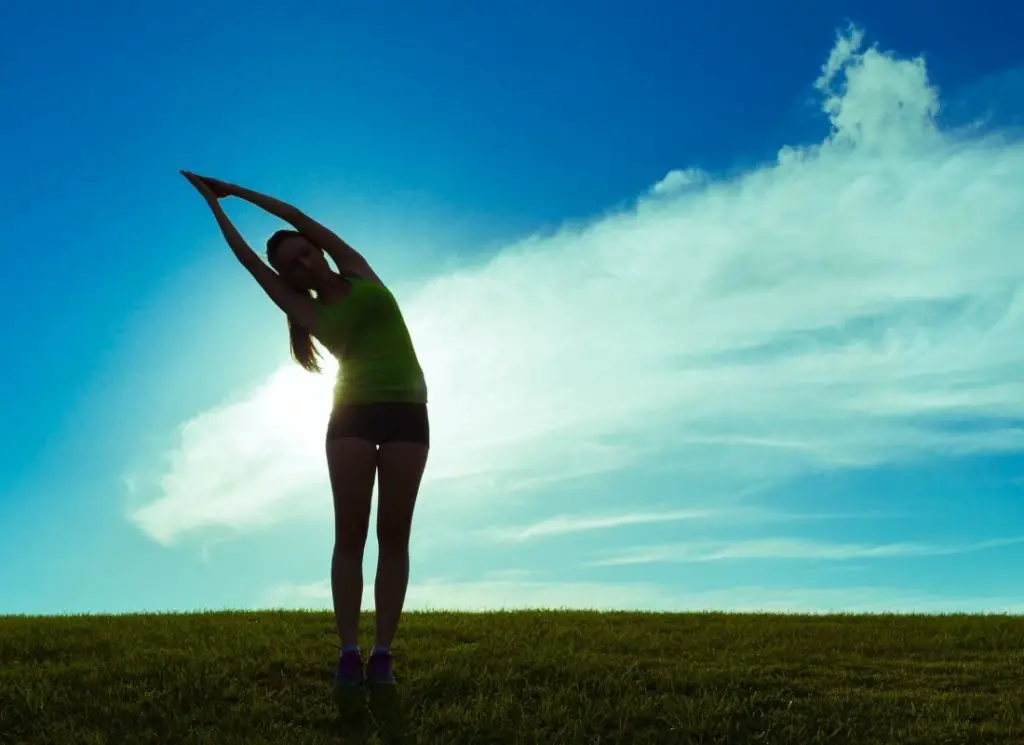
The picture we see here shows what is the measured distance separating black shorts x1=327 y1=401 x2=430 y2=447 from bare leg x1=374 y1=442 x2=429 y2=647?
0.07 meters

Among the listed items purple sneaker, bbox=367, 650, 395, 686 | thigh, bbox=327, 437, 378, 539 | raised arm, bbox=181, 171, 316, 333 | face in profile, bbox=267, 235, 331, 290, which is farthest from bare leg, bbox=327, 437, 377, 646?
face in profile, bbox=267, 235, 331, 290

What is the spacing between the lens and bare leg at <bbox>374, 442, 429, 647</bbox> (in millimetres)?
7465

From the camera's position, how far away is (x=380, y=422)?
744cm

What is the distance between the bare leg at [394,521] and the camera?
7.46m

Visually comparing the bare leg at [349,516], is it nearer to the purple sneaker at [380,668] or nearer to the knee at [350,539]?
the knee at [350,539]

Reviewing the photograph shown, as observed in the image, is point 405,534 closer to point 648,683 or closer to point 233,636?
point 648,683

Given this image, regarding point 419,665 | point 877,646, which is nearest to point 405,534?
point 419,665

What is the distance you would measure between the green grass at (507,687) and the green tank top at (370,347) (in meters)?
2.41

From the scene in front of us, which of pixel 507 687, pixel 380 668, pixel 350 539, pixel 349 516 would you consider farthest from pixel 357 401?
pixel 507 687

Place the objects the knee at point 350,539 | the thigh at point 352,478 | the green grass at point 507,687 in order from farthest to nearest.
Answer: the green grass at point 507,687 → the knee at point 350,539 → the thigh at point 352,478

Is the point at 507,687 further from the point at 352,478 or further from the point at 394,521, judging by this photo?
the point at 352,478

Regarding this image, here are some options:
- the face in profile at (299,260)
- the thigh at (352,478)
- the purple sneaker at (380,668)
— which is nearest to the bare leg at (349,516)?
the thigh at (352,478)

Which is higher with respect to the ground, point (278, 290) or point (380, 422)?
point (278, 290)

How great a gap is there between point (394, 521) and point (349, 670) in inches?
52.1
